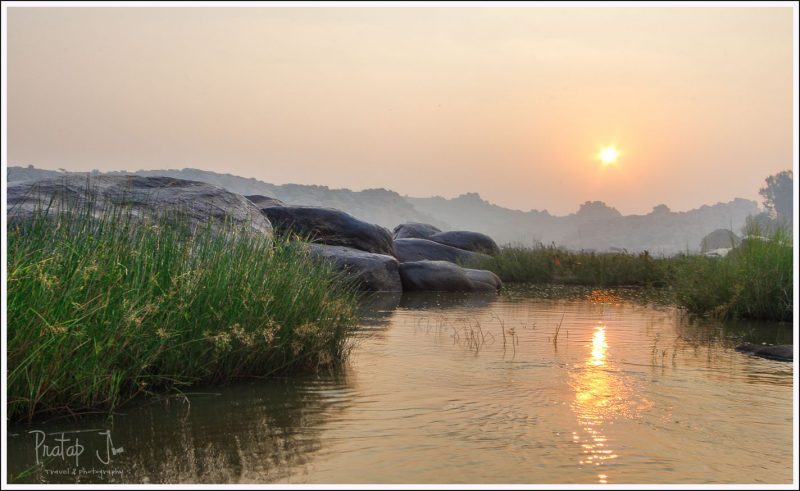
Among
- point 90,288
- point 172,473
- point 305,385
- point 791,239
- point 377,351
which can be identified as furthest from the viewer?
point 791,239

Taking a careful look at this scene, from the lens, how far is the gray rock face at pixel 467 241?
28.8m

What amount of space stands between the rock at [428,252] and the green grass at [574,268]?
1.04 meters

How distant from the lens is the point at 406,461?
488cm

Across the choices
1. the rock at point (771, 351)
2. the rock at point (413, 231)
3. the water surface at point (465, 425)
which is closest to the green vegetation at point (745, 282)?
the rock at point (771, 351)

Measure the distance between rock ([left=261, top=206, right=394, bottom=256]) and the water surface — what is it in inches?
406

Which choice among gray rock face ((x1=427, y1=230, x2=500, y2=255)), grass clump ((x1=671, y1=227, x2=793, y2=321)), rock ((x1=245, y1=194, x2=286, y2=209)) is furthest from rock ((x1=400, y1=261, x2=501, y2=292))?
gray rock face ((x1=427, y1=230, x2=500, y2=255))

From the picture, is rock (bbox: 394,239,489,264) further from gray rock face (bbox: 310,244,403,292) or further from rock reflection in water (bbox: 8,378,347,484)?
rock reflection in water (bbox: 8,378,347,484)

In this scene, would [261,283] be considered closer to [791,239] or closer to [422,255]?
[791,239]

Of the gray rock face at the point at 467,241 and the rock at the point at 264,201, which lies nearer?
the rock at the point at 264,201

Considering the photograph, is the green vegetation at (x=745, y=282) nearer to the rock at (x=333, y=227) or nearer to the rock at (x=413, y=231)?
the rock at (x=333, y=227)

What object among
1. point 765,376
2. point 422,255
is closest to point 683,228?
point 422,255

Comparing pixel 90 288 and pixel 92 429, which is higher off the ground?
pixel 90 288

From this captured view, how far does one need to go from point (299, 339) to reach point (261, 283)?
0.62 meters

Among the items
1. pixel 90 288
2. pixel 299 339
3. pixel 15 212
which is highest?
pixel 15 212
